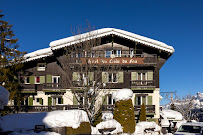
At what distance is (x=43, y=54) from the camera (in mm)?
30594

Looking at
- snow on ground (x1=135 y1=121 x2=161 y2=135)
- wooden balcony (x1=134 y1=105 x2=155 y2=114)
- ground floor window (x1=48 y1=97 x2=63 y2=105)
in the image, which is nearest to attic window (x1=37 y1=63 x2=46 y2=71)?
ground floor window (x1=48 y1=97 x2=63 y2=105)

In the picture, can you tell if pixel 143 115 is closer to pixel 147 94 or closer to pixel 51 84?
pixel 147 94

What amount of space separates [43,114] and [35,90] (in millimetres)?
18441

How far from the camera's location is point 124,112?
784 inches

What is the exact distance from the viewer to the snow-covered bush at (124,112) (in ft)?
64.2

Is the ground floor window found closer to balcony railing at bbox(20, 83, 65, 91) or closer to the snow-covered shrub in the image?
balcony railing at bbox(20, 83, 65, 91)

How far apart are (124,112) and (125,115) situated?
277 mm

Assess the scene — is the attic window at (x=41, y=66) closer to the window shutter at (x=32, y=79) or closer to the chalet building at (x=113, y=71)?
the chalet building at (x=113, y=71)

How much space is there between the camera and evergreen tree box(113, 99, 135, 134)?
19498 millimetres

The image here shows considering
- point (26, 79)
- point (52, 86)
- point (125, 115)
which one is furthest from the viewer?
point (26, 79)

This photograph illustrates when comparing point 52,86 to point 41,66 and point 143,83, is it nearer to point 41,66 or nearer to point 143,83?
point 41,66

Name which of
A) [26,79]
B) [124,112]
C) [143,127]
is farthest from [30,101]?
[143,127]

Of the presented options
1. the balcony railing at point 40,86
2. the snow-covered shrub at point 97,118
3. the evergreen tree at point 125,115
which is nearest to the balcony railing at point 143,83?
the evergreen tree at point 125,115

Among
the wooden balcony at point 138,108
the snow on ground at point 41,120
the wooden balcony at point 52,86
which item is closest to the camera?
the snow on ground at point 41,120
